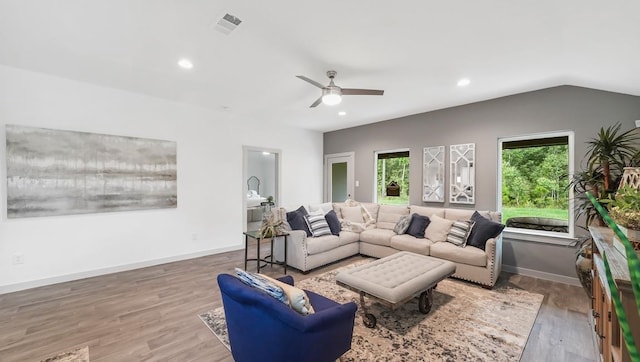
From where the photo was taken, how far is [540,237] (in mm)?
3965

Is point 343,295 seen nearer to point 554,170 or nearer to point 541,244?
point 541,244

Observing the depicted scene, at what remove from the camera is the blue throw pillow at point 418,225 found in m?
4.43

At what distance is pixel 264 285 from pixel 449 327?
1.97 metres

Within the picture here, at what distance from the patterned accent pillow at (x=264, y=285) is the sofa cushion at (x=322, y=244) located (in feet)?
7.44

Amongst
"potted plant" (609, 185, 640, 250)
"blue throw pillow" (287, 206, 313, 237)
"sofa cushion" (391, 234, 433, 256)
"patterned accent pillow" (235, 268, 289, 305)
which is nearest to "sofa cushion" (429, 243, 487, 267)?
"sofa cushion" (391, 234, 433, 256)

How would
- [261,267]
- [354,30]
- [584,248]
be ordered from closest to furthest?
[354,30] → [584,248] → [261,267]

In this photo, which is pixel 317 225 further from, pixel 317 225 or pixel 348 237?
pixel 348 237

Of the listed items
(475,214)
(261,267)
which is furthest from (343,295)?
(475,214)

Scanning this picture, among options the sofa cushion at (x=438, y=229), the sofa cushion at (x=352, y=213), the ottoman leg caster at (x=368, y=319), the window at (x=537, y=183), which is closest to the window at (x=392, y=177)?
the sofa cushion at (x=352, y=213)

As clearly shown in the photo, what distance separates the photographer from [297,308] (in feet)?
5.56

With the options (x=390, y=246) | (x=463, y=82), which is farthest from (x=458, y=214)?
(x=463, y=82)

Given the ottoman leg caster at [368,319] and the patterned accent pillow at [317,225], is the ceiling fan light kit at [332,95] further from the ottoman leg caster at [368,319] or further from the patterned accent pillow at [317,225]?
the ottoman leg caster at [368,319]

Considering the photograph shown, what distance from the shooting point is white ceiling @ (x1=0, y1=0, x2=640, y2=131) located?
216 cm

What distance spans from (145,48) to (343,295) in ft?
11.6
